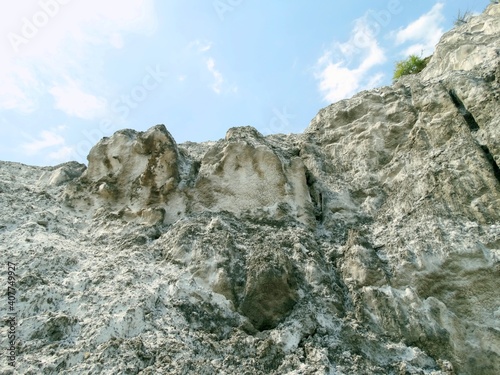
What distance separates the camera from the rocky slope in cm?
628

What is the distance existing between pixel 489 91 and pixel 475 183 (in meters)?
2.44

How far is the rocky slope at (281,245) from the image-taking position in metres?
6.28

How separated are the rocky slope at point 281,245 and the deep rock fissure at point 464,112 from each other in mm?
35

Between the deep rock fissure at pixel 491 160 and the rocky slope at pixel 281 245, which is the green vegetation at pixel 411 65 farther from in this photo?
the deep rock fissure at pixel 491 160

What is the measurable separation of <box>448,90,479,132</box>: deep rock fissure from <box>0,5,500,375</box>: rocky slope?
0.11 feet

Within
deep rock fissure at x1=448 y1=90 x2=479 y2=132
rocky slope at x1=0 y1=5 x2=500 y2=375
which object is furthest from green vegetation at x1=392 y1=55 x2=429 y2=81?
deep rock fissure at x1=448 y1=90 x2=479 y2=132

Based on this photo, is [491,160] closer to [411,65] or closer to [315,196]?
[315,196]

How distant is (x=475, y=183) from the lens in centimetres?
838

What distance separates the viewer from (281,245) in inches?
331

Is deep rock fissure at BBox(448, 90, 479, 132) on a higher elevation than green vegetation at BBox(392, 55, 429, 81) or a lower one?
lower

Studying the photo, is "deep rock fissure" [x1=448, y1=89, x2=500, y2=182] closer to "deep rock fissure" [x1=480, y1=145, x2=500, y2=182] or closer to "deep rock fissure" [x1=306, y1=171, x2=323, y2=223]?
"deep rock fissure" [x1=480, y1=145, x2=500, y2=182]

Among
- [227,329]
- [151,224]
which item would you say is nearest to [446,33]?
[151,224]

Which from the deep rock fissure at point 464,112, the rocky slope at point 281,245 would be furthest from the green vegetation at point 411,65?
the deep rock fissure at point 464,112

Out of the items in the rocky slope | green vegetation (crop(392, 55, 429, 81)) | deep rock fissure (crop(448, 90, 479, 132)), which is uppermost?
green vegetation (crop(392, 55, 429, 81))
